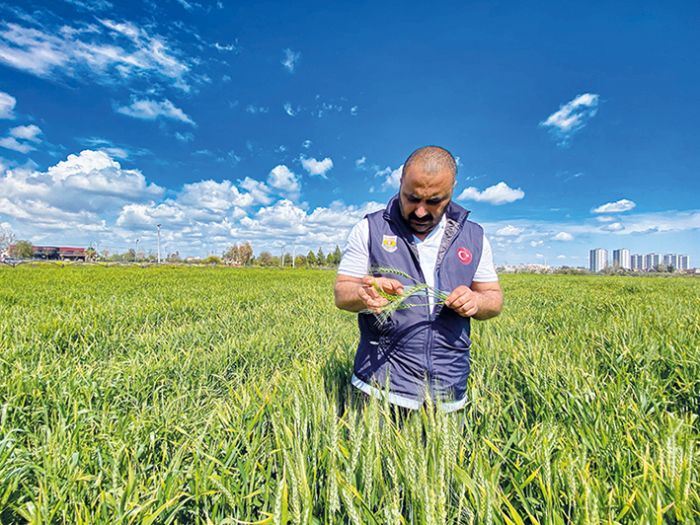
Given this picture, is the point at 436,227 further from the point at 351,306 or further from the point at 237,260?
the point at 237,260

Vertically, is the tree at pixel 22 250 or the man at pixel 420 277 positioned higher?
the tree at pixel 22 250

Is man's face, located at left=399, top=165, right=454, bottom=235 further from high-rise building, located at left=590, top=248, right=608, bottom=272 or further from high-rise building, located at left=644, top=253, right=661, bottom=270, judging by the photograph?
high-rise building, located at left=644, top=253, right=661, bottom=270

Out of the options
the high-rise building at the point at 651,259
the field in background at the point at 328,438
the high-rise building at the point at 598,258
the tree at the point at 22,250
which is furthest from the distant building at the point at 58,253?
the high-rise building at the point at 651,259

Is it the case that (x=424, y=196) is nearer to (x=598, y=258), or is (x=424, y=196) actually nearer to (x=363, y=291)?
(x=363, y=291)

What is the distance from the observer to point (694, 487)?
4.93 ft

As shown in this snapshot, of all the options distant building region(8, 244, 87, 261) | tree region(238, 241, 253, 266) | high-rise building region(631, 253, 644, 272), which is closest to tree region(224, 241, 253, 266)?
tree region(238, 241, 253, 266)

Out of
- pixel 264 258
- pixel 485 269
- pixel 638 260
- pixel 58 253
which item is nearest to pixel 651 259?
pixel 638 260

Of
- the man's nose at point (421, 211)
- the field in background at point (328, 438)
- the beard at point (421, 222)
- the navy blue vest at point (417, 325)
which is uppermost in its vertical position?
the man's nose at point (421, 211)

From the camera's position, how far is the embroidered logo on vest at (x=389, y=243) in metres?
2.07

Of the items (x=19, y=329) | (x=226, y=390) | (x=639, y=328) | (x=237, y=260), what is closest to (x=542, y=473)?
(x=226, y=390)

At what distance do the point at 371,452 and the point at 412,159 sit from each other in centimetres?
147

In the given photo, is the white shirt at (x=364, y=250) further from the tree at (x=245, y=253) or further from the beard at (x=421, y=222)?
the tree at (x=245, y=253)

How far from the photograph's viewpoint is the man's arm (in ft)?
5.80

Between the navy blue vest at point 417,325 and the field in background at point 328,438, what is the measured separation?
0.81ft
